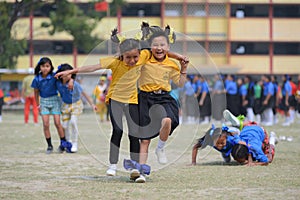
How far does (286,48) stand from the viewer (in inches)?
2044

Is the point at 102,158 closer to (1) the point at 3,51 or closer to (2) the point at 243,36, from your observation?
(1) the point at 3,51

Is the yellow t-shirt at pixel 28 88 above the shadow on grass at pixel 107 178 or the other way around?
above

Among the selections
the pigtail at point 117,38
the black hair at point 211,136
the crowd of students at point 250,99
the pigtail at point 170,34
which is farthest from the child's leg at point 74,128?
the crowd of students at point 250,99

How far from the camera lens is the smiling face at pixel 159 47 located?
791 cm

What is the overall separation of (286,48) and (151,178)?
45.1 m

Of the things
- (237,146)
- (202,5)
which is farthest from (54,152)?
(202,5)

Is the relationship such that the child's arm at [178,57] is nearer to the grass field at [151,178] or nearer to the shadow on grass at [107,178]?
the grass field at [151,178]

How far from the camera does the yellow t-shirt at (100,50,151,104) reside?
8008 millimetres

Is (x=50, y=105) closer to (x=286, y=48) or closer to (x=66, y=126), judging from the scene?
(x=66, y=126)

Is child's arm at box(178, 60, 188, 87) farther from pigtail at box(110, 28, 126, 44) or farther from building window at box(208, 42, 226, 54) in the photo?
building window at box(208, 42, 226, 54)

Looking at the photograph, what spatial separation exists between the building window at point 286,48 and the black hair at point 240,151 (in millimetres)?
43169

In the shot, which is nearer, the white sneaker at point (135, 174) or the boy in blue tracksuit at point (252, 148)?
the white sneaker at point (135, 174)

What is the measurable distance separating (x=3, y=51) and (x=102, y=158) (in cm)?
2316

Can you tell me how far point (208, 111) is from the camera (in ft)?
77.9
